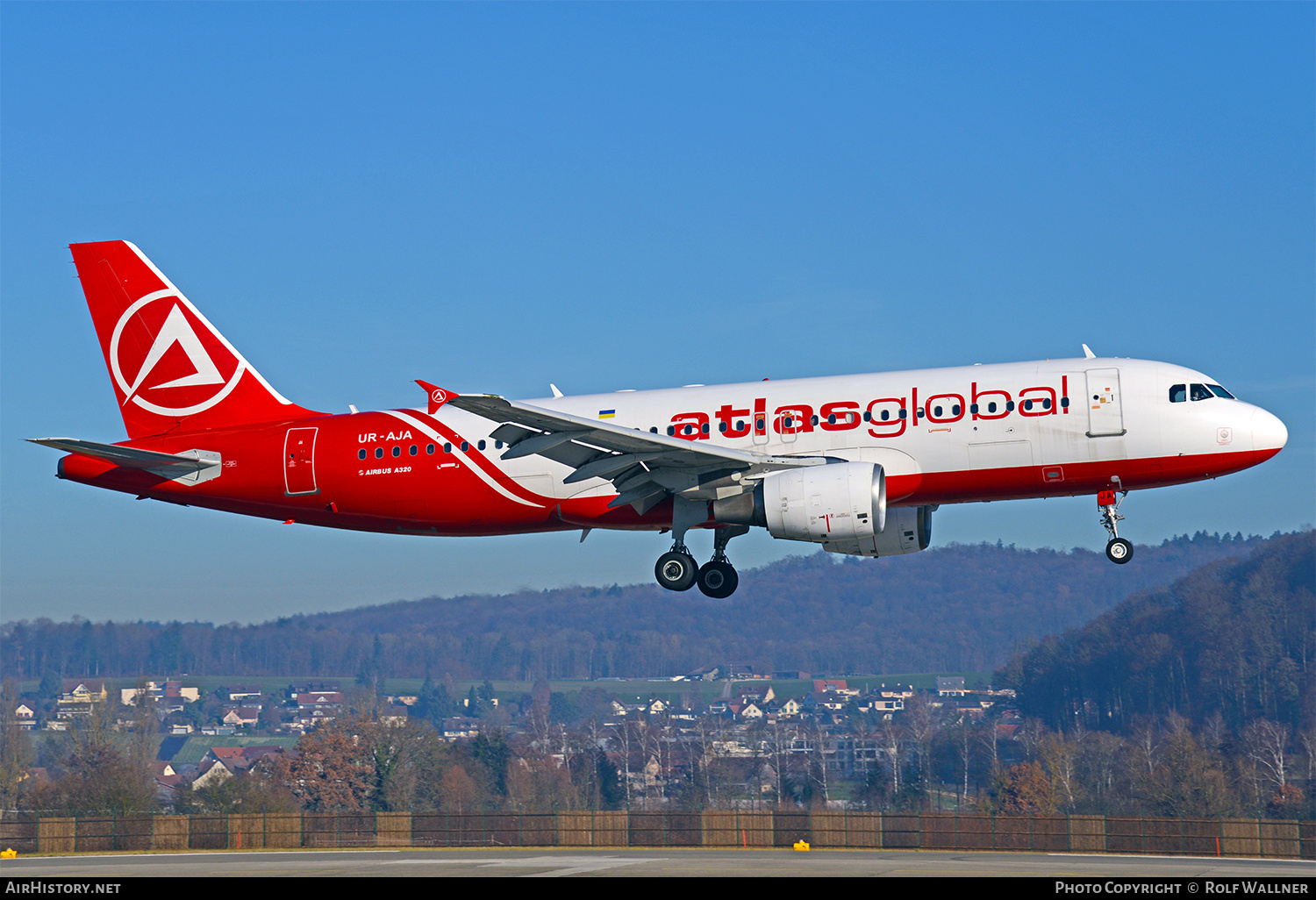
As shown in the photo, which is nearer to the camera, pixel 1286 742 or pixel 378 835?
pixel 378 835

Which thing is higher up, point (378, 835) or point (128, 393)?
point (128, 393)

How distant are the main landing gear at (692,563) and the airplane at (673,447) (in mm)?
53

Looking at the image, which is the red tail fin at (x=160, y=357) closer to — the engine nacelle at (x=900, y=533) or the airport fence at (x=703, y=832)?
the engine nacelle at (x=900, y=533)

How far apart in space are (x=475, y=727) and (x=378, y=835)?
12283 cm

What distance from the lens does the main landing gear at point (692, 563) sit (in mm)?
37031

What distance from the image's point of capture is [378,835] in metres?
54.9

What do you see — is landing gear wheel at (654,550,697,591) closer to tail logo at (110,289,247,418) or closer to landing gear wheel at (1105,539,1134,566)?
landing gear wheel at (1105,539,1134,566)

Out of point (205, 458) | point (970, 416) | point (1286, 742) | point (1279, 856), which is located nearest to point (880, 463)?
point (970, 416)

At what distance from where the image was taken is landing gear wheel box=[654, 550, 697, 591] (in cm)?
3778

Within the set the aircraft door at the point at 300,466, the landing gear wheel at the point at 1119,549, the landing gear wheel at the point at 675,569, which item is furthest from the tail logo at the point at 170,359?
the landing gear wheel at the point at 1119,549

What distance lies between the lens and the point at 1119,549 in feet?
115
